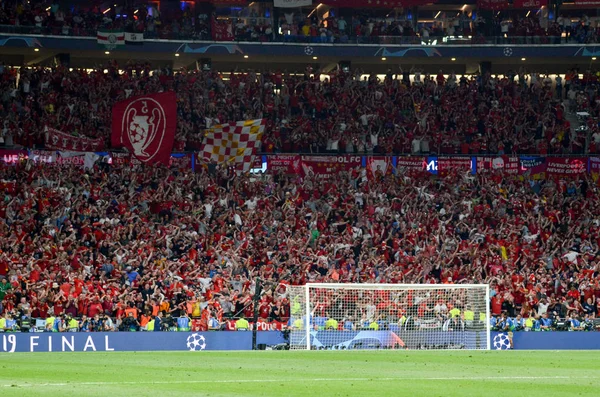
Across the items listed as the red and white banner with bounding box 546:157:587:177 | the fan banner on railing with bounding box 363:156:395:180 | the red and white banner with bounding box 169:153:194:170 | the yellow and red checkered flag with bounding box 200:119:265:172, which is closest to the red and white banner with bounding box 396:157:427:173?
the fan banner on railing with bounding box 363:156:395:180

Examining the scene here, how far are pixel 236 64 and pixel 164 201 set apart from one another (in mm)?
15401

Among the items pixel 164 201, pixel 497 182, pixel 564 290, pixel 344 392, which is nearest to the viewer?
pixel 344 392

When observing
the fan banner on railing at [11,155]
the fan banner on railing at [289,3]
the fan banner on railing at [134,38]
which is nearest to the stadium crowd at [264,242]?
the fan banner on railing at [11,155]

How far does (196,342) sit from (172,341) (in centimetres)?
64

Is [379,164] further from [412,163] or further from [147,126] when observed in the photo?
[147,126]

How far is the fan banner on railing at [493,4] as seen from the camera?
157 feet

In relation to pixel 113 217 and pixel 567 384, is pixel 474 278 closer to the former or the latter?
pixel 113 217

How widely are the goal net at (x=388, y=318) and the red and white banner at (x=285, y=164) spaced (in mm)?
12561

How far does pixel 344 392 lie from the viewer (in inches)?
537

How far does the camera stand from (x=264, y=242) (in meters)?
34.9

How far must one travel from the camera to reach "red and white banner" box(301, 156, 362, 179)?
137 ft

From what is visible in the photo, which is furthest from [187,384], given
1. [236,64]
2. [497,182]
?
[236,64]

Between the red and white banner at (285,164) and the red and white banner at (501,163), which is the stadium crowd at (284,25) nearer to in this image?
the red and white banner at (501,163)

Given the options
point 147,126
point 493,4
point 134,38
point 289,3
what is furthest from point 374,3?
point 147,126
